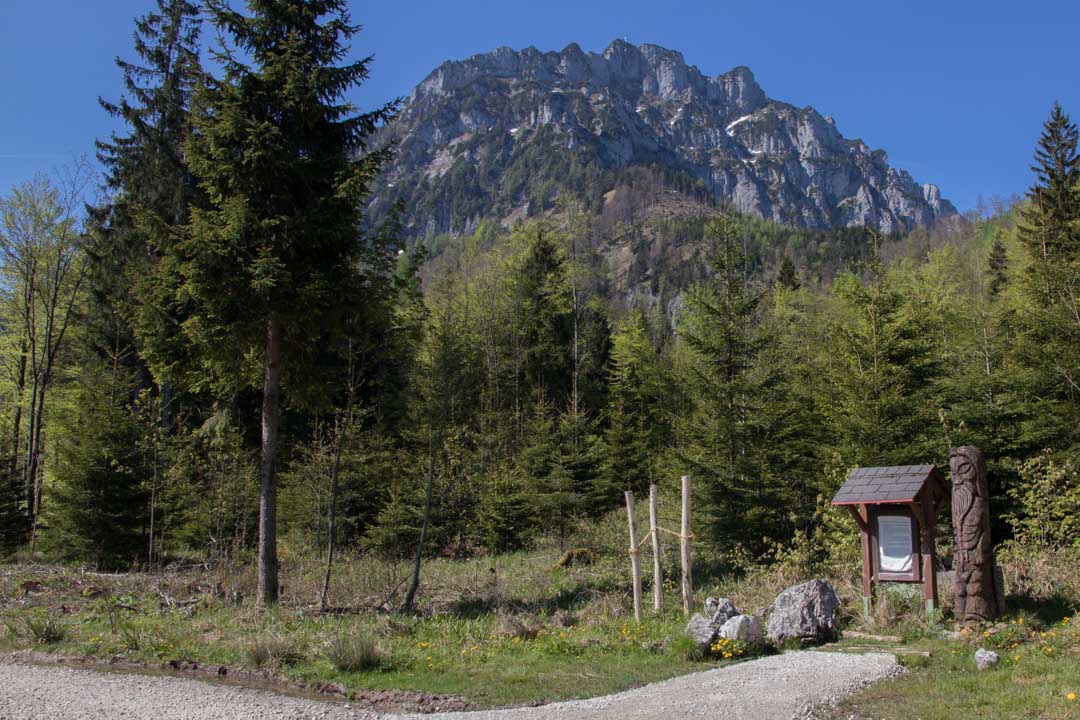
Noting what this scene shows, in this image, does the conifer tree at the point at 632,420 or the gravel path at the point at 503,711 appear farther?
the conifer tree at the point at 632,420

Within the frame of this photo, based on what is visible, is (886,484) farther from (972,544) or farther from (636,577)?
(636,577)

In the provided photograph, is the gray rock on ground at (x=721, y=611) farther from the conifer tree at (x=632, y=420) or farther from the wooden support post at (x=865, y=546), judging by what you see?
the conifer tree at (x=632, y=420)

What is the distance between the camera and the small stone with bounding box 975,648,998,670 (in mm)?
7203

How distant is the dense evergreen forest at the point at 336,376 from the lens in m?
12.6

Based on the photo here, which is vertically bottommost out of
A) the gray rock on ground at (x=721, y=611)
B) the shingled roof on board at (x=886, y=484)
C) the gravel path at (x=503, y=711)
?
the gravel path at (x=503, y=711)

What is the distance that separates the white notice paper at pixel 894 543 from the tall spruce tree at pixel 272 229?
9.53 meters

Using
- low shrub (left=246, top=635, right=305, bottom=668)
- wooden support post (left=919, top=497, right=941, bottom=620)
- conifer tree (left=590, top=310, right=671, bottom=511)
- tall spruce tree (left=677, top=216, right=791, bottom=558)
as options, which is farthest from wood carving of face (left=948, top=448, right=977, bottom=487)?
low shrub (left=246, top=635, right=305, bottom=668)

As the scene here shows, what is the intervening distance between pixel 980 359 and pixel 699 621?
12.3 m

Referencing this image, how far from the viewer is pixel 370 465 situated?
20.8m

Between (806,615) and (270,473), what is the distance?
9.19 m

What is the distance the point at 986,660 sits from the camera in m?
7.22

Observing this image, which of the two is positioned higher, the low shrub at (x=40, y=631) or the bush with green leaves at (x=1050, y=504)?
the bush with green leaves at (x=1050, y=504)

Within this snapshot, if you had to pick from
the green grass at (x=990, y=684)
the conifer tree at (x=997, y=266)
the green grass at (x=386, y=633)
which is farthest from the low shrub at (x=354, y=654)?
the conifer tree at (x=997, y=266)

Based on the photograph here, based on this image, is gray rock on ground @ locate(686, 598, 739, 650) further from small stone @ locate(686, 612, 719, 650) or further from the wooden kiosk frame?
the wooden kiosk frame
